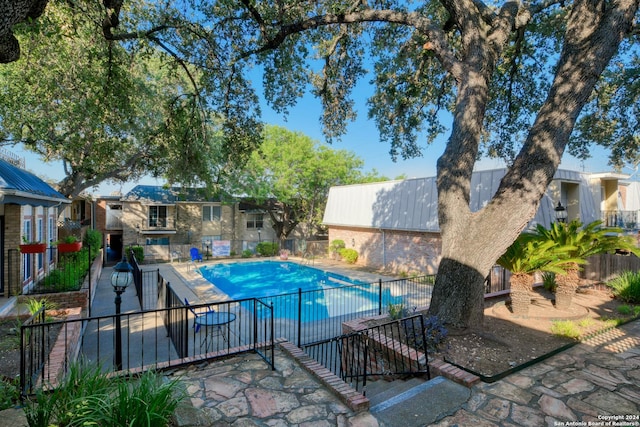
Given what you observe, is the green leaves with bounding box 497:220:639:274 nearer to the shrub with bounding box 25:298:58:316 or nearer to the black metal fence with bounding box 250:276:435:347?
the black metal fence with bounding box 250:276:435:347

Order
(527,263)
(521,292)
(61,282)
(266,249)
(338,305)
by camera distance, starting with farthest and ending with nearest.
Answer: (266,249) → (338,305) → (61,282) → (521,292) → (527,263)

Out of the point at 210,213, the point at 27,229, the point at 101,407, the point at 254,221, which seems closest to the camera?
the point at 101,407

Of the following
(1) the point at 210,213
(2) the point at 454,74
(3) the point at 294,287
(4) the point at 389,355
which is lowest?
(3) the point at 294,287

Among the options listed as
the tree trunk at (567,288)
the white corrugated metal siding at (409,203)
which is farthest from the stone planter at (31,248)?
the white corrugated metal siding at (409,203)

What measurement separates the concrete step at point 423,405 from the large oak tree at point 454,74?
6.16 feet

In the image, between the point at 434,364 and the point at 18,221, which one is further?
the point at 18,221

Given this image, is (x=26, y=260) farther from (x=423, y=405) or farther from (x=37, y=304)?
(x=423, y=405)

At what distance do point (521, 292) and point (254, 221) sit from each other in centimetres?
2379

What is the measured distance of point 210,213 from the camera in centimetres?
2648

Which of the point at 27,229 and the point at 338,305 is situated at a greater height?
A: the point at 27,229

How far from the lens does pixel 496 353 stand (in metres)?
5.29

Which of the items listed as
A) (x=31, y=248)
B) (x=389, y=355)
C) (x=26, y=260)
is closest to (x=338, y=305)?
(x=389, y=355)

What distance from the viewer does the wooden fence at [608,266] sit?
1043 centimetres

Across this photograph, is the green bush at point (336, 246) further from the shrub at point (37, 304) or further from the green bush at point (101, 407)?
the green bush at point (101, 407)
